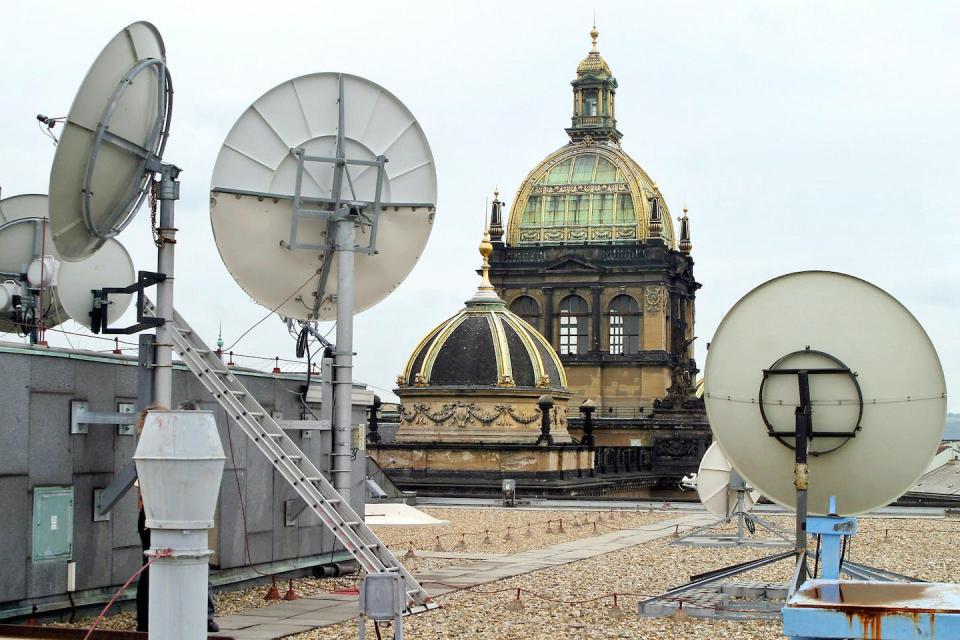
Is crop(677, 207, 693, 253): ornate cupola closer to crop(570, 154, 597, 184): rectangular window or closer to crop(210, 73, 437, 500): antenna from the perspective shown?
crop(570, 154, 597, 184): rectangular window

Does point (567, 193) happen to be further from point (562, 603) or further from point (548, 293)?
point (562, 603)

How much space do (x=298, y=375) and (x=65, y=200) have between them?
7.66 m

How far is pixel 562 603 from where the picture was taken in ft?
66.0

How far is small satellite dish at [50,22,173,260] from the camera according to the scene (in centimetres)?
1559

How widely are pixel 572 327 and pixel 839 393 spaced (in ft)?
243

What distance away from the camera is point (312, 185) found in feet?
68.2

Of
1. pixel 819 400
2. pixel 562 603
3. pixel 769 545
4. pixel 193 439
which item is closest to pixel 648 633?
pixel 562 603

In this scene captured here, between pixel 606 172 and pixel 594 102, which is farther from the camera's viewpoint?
pixel 594 102

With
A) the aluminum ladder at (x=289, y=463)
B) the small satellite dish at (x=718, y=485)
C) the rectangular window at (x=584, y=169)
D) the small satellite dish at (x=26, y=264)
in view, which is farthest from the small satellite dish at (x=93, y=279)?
the rectangular window at (x=584, y=169)

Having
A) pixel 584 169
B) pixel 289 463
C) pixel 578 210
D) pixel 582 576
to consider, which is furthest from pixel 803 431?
pixel 584 169

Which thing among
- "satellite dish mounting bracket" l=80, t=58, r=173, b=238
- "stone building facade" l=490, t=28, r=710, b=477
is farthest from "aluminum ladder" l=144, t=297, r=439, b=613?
"stone building facade" l=490, t=28, r=710, b=477

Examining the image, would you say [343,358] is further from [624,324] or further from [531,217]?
[531,217]

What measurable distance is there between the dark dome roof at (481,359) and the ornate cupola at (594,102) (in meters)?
29.8

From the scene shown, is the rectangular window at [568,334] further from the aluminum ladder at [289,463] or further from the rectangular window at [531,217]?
the aluminum ladder at [289,463]
